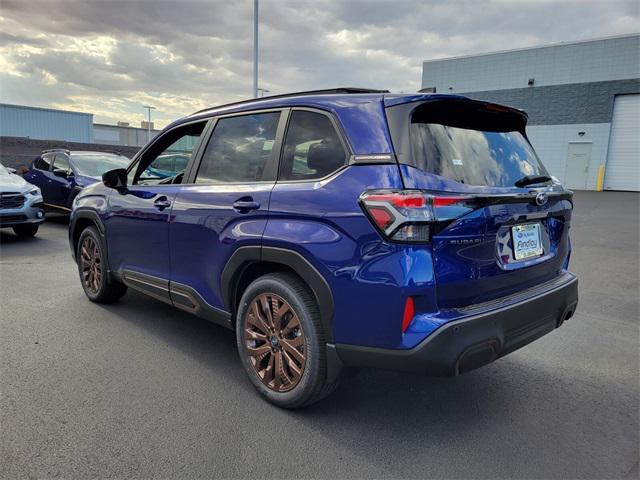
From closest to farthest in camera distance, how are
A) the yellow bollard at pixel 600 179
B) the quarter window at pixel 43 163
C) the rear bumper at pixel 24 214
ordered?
1. the rear bumper at pixel 24 214
2. the quarter window at pixel 43 163
3. the yellow bollard at pixel 600 179

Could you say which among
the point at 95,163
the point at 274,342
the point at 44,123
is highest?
the point at 44,123

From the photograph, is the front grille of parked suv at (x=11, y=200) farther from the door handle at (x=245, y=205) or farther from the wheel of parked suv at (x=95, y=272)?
the door handle at (x=245, y=205)

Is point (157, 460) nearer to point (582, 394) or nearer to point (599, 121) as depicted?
point (582, 394)

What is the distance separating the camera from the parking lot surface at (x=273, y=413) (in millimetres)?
2344

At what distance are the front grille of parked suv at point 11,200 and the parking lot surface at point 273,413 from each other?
4.51 metres

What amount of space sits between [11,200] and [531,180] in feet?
27.9

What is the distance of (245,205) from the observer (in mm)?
2916

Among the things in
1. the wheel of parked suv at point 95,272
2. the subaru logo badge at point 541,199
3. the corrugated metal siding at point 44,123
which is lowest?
Result: the wheel of parked suv at point 95,272

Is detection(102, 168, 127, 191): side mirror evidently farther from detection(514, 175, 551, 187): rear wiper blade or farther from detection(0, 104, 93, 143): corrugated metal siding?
detection(0, 104, 93, 143): corrugated metal siding

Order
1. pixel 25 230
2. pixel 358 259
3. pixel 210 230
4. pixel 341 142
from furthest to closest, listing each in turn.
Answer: pixel 25 230, pixel 210 230, pixel 341 142, pixel 358 259

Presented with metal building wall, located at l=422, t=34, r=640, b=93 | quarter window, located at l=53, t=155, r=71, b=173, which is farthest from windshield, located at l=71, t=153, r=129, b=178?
metal building wall, located at l=422, t=34, r=640, b=93

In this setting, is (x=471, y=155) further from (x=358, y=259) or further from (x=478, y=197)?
(x=358, y=259)

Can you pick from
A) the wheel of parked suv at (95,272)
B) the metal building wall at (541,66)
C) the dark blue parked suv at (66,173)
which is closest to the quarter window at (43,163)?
the dark blue parked suv at (66,173)

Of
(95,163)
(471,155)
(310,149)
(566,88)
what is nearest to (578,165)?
(566,88)
